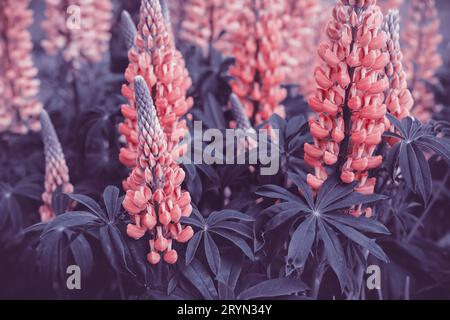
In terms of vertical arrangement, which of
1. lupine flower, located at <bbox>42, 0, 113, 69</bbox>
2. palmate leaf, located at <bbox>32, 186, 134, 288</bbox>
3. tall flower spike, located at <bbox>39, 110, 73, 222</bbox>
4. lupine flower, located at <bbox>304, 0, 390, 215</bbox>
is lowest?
palmate leaf, located at <bbox>32, 186, 134, 288</bbox>

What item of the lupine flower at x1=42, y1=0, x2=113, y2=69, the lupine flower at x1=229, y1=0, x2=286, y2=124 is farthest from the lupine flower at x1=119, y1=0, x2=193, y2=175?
the lupine flower at x1=42, y1=0, x2=113, y2=69

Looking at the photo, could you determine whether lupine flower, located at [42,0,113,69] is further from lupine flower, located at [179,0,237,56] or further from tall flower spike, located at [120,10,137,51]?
tall flower spike, located at [120,10,137,51]

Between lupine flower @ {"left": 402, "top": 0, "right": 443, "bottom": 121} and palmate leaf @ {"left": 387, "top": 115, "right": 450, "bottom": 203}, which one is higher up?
lupine flower @ {"left": 402, "top": 0, "right": 443, "bottom": 121}

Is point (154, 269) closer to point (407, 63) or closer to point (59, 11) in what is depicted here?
point (59, 11)

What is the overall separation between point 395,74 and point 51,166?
1038 millimetres

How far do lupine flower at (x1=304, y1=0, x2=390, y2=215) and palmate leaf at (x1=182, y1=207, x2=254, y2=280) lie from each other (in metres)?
0.27

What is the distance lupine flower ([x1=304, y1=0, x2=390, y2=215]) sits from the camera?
4.29 feet

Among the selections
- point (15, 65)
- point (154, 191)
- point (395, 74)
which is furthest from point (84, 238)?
point (15, 65)

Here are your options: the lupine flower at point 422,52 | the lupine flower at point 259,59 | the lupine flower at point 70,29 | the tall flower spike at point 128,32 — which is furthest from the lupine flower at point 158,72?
the lupine flower at point 422,52

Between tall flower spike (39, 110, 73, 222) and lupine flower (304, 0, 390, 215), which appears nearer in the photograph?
lupine flower (304, 0, 390, 215)

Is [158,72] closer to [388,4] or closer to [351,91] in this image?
[351,91]

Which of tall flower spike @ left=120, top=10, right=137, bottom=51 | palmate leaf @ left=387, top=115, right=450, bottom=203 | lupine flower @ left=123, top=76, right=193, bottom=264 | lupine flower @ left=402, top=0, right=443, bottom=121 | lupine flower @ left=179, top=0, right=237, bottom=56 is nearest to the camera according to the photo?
lupine flower @ left=123, top=76, right=193, bottom=264

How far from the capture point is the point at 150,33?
145 cm

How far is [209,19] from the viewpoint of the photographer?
246 centimetres
